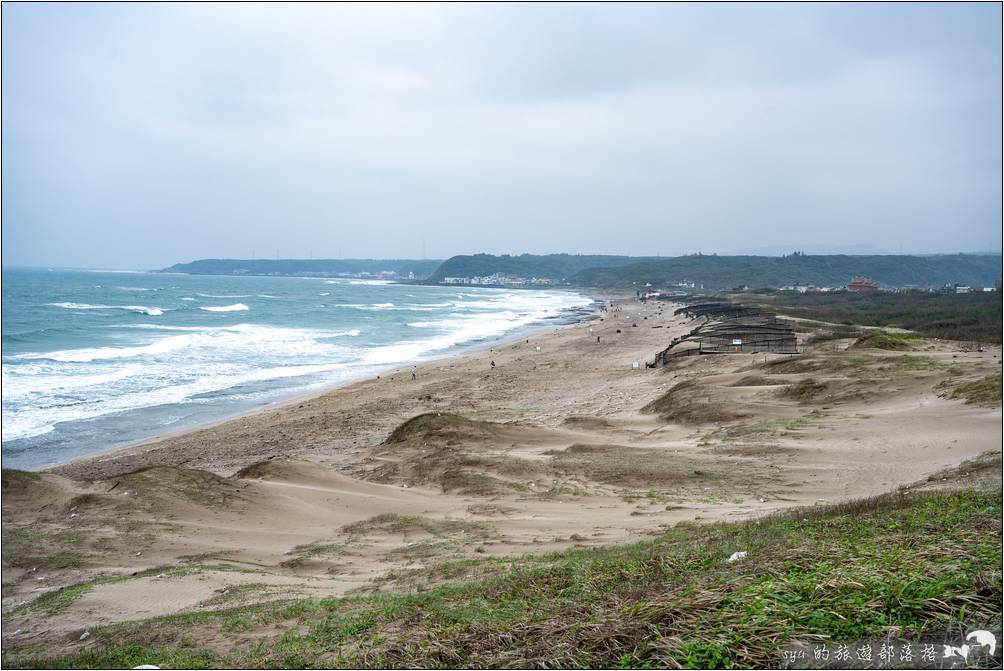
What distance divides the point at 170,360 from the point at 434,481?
97.1 ft

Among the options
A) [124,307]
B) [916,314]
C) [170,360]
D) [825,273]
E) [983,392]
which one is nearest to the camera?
[983,392]

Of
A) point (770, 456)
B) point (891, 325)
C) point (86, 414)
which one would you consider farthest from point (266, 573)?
point (891, 325)

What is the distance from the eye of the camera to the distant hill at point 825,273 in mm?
162000

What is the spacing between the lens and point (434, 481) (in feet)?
48.7

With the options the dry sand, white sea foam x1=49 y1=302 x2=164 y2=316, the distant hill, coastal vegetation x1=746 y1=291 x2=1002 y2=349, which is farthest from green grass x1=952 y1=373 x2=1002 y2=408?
the distant hill

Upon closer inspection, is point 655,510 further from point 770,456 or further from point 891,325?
point 891,325

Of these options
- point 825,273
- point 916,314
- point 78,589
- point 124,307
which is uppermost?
point 825,273

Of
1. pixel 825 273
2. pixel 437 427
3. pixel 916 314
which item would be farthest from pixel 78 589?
pixel 825 273

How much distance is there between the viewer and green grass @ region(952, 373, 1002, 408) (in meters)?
17.3

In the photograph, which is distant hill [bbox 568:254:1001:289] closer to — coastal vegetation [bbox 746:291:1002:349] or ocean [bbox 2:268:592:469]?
coastal vegetation [bbox 746:291:1002:349]

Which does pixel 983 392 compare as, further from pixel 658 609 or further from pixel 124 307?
pixel 124 307

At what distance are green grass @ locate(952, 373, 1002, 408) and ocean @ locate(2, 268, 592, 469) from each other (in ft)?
79.8

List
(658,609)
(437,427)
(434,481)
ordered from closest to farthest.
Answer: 1. (658,609)
2. (434,481)
3. (437,427)

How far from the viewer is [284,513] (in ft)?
40.9
